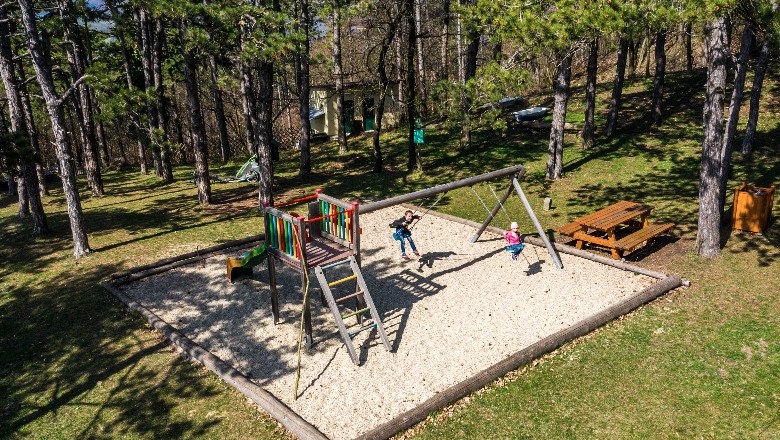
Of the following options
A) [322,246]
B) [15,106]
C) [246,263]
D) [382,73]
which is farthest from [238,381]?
[382,73]

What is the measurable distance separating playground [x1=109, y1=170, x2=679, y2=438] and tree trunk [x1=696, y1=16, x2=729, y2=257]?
1935 mm

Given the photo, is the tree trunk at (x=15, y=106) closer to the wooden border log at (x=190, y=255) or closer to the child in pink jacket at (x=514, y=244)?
the wooden border log at (x=190, y=255)

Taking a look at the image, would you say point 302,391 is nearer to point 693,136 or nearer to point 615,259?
point 615,259

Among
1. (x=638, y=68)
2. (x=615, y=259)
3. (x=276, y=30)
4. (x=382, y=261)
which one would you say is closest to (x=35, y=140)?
(x=276, y=30)

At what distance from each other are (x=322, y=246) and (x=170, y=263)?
16.2ft

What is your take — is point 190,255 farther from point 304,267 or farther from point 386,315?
point 386,315

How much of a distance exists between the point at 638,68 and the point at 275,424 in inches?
1280

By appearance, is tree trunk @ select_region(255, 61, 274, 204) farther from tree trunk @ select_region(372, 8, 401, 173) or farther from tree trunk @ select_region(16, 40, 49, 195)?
tree trunk @ select_region(16, 40, 49, 195)

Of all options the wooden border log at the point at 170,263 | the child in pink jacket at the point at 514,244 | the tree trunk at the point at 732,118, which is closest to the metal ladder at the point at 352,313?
the child in pink jacket at the point at 514,244

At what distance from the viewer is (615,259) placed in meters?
11.8

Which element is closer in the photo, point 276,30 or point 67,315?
point 67,315

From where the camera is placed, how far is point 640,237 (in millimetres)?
11719

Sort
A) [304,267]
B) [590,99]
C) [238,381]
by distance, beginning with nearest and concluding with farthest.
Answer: [238,381], [304,267], [590,99]

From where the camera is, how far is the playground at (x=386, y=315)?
7746 millimetres
